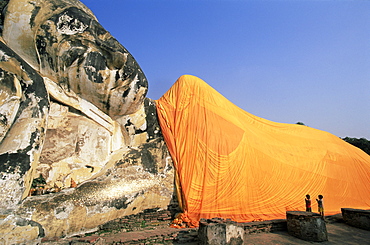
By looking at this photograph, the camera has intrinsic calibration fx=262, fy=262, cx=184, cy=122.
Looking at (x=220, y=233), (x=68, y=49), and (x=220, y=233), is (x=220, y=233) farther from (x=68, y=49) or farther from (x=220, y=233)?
(x=68, y=49)

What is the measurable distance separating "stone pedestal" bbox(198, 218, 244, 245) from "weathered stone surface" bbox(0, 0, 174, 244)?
1.26m

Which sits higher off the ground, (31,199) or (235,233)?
(31,199)

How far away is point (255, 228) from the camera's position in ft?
15.0

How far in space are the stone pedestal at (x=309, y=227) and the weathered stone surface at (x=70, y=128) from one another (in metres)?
2.15

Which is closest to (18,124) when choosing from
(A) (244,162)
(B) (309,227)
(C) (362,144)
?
(A) (244,162)

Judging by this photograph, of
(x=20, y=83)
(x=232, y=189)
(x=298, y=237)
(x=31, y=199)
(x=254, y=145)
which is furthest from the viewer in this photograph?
(x=254, y=145)

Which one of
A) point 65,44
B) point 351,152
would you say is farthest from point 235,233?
point 351,152

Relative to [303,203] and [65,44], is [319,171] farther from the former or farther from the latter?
[65,44]

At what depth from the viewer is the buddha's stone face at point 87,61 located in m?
4.44

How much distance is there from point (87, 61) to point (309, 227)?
4.55 metres

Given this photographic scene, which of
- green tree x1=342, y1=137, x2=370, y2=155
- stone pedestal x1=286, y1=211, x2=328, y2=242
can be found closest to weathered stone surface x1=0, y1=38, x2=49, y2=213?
stone pedestal x1=286, y1=211, x2=328, y2=242

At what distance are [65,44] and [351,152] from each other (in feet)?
23.3

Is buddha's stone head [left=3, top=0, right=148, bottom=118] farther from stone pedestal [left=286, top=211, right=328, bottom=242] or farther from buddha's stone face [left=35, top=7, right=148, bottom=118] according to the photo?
stone pedestal [left=286, top=211, right=328, bottom=242]

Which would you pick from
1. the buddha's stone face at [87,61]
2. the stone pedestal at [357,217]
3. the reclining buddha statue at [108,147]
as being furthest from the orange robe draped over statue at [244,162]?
the buddha's stone face at [87,61]
